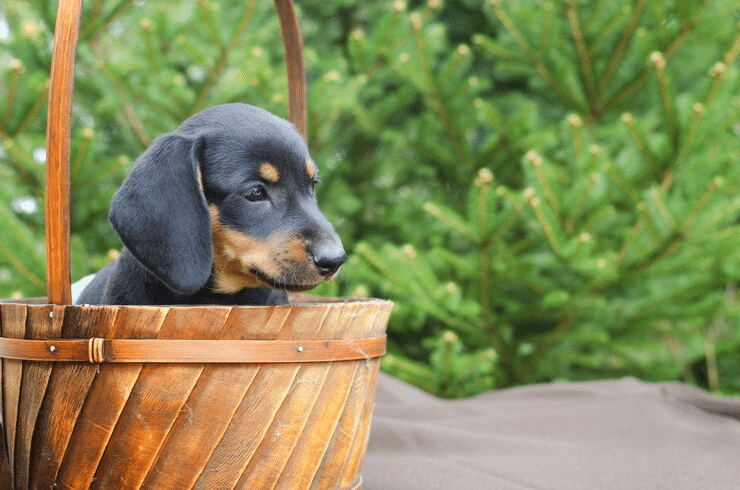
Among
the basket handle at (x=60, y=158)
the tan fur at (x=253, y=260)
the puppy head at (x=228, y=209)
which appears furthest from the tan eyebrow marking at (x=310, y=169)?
the basket handle at (x=60, y=158)

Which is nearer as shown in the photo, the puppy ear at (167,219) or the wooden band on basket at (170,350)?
the wooden band on basket at (170,350)

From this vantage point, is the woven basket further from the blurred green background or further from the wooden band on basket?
the blurred green background

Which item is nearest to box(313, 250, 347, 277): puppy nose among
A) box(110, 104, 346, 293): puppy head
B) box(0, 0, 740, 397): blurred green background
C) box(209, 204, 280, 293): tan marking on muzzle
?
box(110, 104, 346, 293): puppy head

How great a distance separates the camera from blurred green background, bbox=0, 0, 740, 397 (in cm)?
333

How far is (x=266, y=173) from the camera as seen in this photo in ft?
6.29

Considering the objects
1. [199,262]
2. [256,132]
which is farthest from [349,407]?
[256,132]

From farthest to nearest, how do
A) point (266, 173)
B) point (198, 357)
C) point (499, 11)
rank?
point (499, 11) < point (266, 173) < point (198, 357)

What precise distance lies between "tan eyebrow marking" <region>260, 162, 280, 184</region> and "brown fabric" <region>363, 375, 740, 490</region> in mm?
1000

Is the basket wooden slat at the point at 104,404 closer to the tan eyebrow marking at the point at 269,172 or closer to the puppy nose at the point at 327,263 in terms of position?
the puppy nose at the point at 327,263

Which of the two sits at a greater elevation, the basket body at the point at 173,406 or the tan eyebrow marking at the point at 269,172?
the tan eyebrow marking at the point at 269,172

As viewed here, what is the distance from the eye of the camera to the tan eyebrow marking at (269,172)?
1915 millimetres

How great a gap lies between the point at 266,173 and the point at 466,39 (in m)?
3.55

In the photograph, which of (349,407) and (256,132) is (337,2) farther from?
(349,407)

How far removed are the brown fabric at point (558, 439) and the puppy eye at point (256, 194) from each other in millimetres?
966
